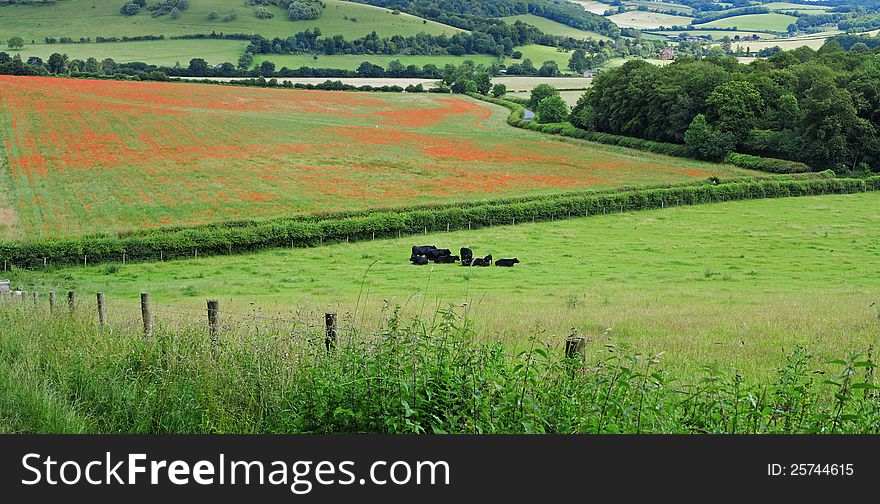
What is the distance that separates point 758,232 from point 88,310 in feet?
144

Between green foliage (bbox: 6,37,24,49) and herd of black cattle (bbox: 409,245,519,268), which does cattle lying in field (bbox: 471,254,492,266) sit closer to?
herd of black cattle (bbox: 409,245,519,268)

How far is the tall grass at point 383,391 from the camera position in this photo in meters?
7.76

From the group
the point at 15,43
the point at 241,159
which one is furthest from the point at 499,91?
the point at 15,43

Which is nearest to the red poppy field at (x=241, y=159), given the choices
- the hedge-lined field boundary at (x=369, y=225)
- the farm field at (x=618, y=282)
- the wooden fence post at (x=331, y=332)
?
the hedge-lined field boundary at (x=369, y=225)

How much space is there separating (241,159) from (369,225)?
28907 millimetres

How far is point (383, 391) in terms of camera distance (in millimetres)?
8320

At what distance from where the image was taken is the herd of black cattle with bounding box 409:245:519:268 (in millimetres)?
39750

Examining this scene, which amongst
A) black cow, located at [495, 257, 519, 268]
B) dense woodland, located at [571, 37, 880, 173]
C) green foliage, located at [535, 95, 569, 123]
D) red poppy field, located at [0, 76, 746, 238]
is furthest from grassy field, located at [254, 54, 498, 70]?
black cow, located at [495, 257, 519, 268]

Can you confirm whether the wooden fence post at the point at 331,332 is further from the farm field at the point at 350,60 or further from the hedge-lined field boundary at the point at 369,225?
the farm field at the point at 350,60

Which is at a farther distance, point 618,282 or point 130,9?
point 130,9

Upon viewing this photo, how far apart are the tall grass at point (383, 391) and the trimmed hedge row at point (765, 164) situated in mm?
69286

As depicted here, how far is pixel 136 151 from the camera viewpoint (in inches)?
2837

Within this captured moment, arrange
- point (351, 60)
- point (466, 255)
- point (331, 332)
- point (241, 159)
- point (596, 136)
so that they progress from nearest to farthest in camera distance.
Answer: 1. point (331, 332)
2. point (466, 255)
3. point (241, 159)
4. point (596, 136)
5. point (351, 60)

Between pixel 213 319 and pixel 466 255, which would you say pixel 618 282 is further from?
pixel 213 319
